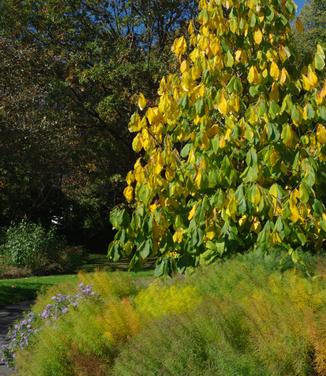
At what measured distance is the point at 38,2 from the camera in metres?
22.1

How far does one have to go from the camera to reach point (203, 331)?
3.72 metres

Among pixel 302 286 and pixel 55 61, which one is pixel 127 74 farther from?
pixel 302 286

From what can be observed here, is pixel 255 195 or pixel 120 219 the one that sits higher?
pixel 255 195

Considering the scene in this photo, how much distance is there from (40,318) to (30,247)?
14.1 meters

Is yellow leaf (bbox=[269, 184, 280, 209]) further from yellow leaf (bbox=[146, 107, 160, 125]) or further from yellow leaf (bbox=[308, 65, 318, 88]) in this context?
yellow leaf (bbox=[146, 107, 160, 125])

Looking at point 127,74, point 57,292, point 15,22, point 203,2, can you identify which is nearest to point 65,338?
point 57,292

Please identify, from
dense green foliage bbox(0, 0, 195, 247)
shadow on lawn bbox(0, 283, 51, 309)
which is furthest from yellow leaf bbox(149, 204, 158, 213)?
dense green foliage bbox(0, 0, 195, 247)

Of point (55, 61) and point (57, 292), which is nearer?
point (57, 292)

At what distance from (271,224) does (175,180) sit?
117cm

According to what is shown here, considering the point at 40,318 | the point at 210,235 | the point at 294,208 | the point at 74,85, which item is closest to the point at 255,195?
the point at 294,208

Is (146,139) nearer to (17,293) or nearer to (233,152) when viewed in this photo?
(233,152)

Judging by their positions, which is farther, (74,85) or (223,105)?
(74,85)

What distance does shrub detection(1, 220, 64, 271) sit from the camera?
61.0 feet

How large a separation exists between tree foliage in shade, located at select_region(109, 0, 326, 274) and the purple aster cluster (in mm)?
928
